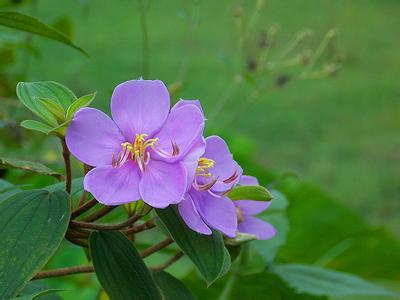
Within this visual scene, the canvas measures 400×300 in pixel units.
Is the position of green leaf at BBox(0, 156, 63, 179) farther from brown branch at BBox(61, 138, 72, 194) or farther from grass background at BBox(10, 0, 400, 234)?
grass background at BBox(10, 0, 400, 234)

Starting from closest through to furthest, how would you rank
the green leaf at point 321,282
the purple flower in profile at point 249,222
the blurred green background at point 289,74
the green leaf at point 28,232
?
the green leaf at point 28,232 < the purple flower in profile at point 249,222 < the green leaf at point 321,282 < the blurred green background at point 289,74

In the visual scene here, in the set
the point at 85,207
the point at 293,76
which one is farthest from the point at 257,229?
the point at 293,76

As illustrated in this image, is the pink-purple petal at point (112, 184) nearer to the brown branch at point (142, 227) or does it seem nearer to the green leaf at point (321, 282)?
the brown branch at point (142, 227)

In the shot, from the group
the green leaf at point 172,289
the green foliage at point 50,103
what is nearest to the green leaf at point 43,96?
the green foliage at point 50,103

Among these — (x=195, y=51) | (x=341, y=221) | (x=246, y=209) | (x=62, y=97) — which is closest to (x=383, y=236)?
(x=341, y=221)

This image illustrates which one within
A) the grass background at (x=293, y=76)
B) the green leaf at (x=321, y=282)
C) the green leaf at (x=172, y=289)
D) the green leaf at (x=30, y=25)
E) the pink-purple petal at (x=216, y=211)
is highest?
the green leaf at (x=30, y=25)

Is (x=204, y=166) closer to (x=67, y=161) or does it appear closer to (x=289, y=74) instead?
(x=67, y=161)

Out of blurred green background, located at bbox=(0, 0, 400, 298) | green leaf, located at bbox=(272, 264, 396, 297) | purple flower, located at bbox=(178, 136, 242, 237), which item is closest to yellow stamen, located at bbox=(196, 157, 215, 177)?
purple flower, located at bbox=(178, 136, 242, 237)
